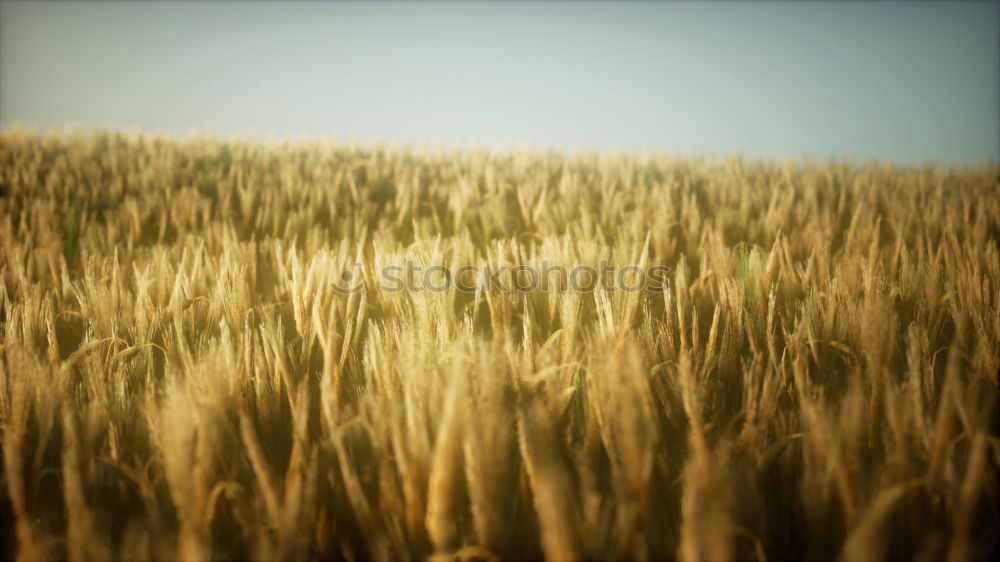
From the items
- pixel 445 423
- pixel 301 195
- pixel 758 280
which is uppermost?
pixel 301 195

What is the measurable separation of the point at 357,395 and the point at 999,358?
104cm

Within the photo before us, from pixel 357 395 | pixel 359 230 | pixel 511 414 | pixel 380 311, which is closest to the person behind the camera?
pixel 511 414

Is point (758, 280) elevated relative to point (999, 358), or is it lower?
elevated

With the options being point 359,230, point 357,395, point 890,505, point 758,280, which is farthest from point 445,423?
point 359,230

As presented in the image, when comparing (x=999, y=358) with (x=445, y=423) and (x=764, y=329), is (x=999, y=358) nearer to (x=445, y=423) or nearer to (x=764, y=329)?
(x=764, y=329)

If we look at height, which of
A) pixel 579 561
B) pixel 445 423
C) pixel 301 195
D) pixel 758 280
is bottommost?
pixel 579 561

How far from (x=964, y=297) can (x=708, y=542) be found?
0.95 m

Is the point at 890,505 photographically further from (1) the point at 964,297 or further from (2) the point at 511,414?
(1) the point at 964,297

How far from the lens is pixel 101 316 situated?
954mm

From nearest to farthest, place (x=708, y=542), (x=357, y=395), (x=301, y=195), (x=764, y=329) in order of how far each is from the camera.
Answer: (x=708, y=542) < (x=357, y=395) < (x=764, y=329) < (x=301, y=195)

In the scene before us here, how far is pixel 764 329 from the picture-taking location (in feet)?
3.11

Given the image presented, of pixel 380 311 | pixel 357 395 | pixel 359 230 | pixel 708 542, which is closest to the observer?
pixel 708 542

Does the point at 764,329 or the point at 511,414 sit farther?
the point at 764,329

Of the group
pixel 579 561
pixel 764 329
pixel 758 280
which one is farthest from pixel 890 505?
pixel 758 280
